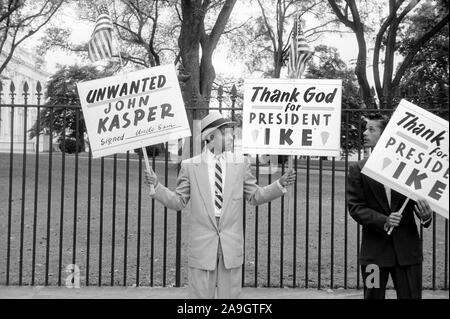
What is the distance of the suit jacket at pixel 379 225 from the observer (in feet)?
12.7

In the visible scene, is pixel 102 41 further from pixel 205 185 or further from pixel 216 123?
pixel 205 185

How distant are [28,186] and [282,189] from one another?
1386 cm

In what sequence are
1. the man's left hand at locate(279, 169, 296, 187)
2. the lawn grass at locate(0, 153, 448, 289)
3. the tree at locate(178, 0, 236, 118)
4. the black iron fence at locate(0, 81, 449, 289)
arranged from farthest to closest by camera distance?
1. the tree at locate(178, 0, 236, 118)
2. the lawn grass at locate(0, 153, 448, 289)
3. the black iron fence at locate(0, 81, 449, 289)
4. the man's left hand at locate(279, 169, 296, 187)

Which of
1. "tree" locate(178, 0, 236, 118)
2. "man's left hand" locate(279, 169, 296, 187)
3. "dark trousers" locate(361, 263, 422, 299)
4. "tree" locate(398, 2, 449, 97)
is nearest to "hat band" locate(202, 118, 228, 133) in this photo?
"man's left hand" locate(279, 169, 296, 187)

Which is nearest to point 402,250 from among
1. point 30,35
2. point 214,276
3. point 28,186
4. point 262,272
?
point 214,276

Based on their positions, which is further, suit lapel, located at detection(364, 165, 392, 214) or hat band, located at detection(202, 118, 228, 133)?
hat band, located at detection(202, 118, 228, 133)

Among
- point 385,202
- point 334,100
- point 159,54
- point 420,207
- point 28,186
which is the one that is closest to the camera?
point 420,207

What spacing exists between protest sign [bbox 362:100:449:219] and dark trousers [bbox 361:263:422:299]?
1.79 ft

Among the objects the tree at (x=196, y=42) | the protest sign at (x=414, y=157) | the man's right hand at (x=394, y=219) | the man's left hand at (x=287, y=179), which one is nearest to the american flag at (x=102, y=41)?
the man's left hand at (x=287, y=179)

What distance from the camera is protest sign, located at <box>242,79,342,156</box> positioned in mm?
4656

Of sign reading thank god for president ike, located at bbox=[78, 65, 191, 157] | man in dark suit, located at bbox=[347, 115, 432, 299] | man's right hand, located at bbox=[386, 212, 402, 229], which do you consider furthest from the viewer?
sign reading thank god for president ike, located at bbox=[78, 65, 191, 157]

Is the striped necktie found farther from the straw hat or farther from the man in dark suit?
the man in dark suit
